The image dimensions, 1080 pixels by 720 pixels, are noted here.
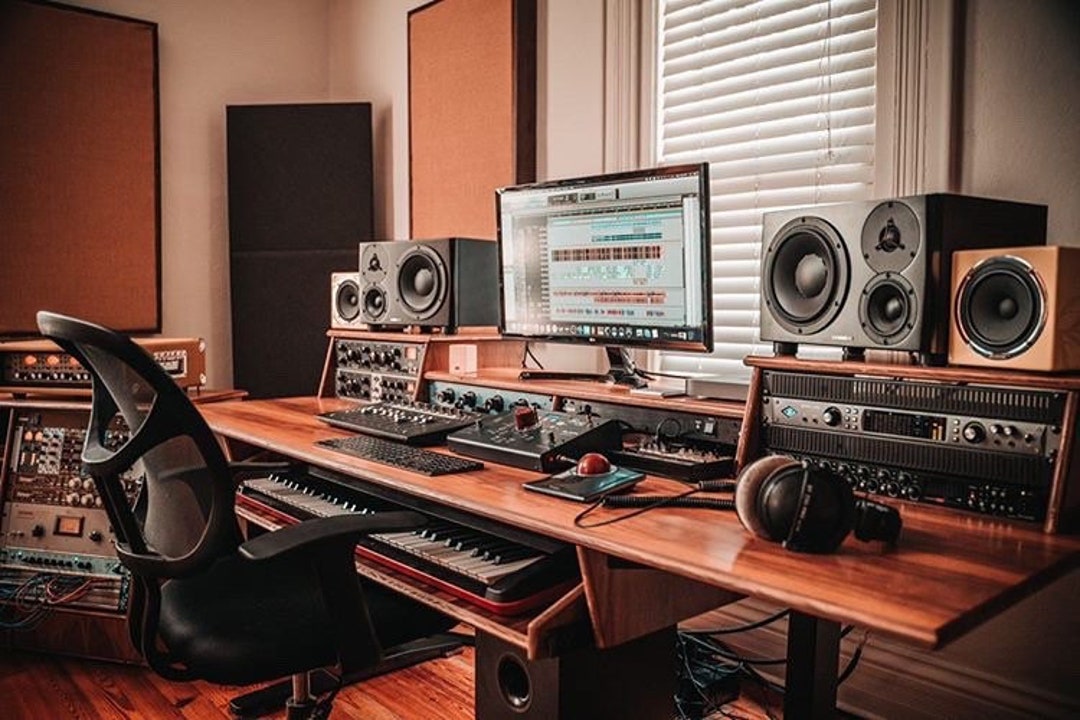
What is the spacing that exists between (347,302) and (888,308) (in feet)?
5.83

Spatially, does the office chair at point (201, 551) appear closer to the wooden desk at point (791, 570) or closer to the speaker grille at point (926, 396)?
the wooden desk at point (791, 570)

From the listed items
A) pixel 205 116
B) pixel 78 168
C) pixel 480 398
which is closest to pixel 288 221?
pixel 205 116

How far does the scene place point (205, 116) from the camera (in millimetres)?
3740

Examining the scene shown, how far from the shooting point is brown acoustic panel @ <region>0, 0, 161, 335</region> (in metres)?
3.28

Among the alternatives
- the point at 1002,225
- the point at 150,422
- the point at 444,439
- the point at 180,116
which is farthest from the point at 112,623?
the point at 1002,225

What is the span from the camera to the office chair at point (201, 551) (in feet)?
4.46

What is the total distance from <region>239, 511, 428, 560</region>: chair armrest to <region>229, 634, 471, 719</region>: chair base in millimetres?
660

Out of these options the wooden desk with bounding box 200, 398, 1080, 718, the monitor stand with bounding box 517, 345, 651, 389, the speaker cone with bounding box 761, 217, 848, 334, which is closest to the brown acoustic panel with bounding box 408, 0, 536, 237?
the monitor stand with bounding box 517, 345, 651, 389

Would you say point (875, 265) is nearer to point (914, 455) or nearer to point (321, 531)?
point (914, 455)

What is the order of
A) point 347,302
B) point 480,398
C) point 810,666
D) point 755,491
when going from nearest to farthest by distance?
point 755,491 → point 810,666 → point 480,398 → point 347,302

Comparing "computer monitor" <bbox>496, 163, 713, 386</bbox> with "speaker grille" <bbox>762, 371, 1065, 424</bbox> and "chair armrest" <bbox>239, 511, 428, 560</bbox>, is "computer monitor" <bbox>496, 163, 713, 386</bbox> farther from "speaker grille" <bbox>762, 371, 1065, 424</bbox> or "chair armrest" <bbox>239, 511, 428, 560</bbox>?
"chair armrest" <bbox>239, 511, 428, 560</bbox>

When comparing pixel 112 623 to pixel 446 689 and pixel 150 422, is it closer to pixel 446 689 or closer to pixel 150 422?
pixel 446 689

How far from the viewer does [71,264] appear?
11.2ft

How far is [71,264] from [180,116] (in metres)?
0.78
